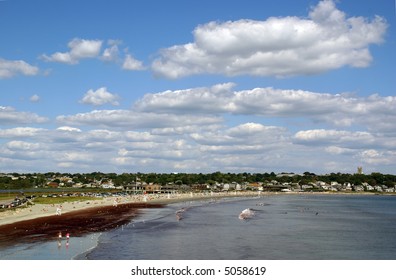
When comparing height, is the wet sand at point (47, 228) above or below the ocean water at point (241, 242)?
above

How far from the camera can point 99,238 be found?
52.3 meters

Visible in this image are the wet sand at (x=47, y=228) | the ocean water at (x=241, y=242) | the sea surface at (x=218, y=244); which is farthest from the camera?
the wet sand at (x=47, y=228)

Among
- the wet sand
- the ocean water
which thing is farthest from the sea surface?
the wet sand

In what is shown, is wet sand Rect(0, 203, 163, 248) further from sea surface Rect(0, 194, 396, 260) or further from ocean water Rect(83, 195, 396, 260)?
ocean water Rect(83, 195, 396, 260)

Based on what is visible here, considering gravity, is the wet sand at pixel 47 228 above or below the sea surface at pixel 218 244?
above

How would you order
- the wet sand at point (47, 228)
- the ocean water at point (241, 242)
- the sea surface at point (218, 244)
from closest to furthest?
the sea surface at point (218, 244) → the ocean water at point (241, 242) → the wet sand at point (47, 228)

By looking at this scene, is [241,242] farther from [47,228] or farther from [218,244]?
[47,228]

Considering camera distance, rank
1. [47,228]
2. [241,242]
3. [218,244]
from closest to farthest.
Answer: [218,244], [241,242], [47,228]

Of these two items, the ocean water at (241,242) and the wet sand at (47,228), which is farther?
the wet sand at (47,228)

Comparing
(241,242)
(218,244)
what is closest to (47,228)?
(218,244)

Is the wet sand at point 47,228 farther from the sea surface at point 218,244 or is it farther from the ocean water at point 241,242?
the ocean water at point 241,242

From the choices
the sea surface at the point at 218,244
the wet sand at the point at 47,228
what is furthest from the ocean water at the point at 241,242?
the wet sand at the point at 47,228
